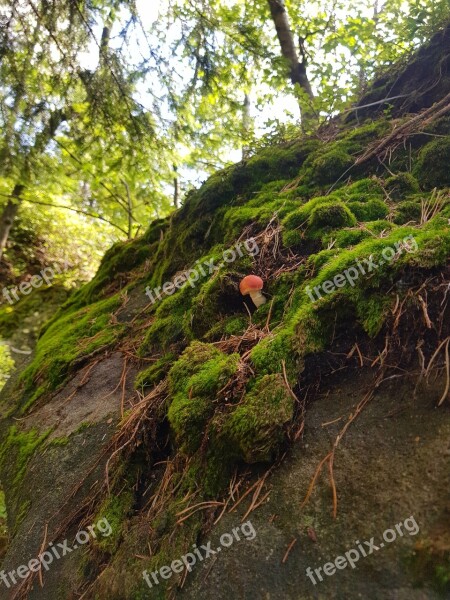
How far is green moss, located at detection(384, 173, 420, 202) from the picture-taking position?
321 cm

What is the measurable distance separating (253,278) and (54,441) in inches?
81.8

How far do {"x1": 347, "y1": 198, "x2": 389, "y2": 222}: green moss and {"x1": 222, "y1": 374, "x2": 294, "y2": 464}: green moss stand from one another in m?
1.84

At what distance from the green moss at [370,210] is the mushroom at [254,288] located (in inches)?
43.1

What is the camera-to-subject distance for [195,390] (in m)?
2.09

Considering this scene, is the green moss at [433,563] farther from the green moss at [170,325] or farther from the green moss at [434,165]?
the green moss at [434,165]

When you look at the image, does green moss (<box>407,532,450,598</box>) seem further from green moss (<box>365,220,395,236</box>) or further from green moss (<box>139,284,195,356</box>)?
green moss (<box>139,284,195,356</box>)

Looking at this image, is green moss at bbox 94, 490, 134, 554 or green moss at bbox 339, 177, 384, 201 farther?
green moss at bbox 339, 177, 384, 201

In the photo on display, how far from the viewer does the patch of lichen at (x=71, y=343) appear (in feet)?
12.7

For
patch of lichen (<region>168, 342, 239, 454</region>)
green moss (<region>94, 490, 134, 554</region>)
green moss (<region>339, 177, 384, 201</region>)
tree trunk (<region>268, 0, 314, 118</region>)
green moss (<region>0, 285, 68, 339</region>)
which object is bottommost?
green moss (<region>94, 490, 134, 554</region>)

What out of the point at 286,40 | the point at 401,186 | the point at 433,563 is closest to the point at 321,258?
the point at 401,186

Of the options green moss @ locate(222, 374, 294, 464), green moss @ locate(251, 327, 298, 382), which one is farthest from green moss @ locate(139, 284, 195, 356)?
green moss @ locate(222, 374, 294, 464)

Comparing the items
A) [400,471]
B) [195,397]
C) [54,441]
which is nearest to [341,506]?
[400,471]

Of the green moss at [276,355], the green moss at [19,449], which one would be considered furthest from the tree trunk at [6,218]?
the green moss at [276,355]

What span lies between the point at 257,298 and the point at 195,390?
0.91 metres
